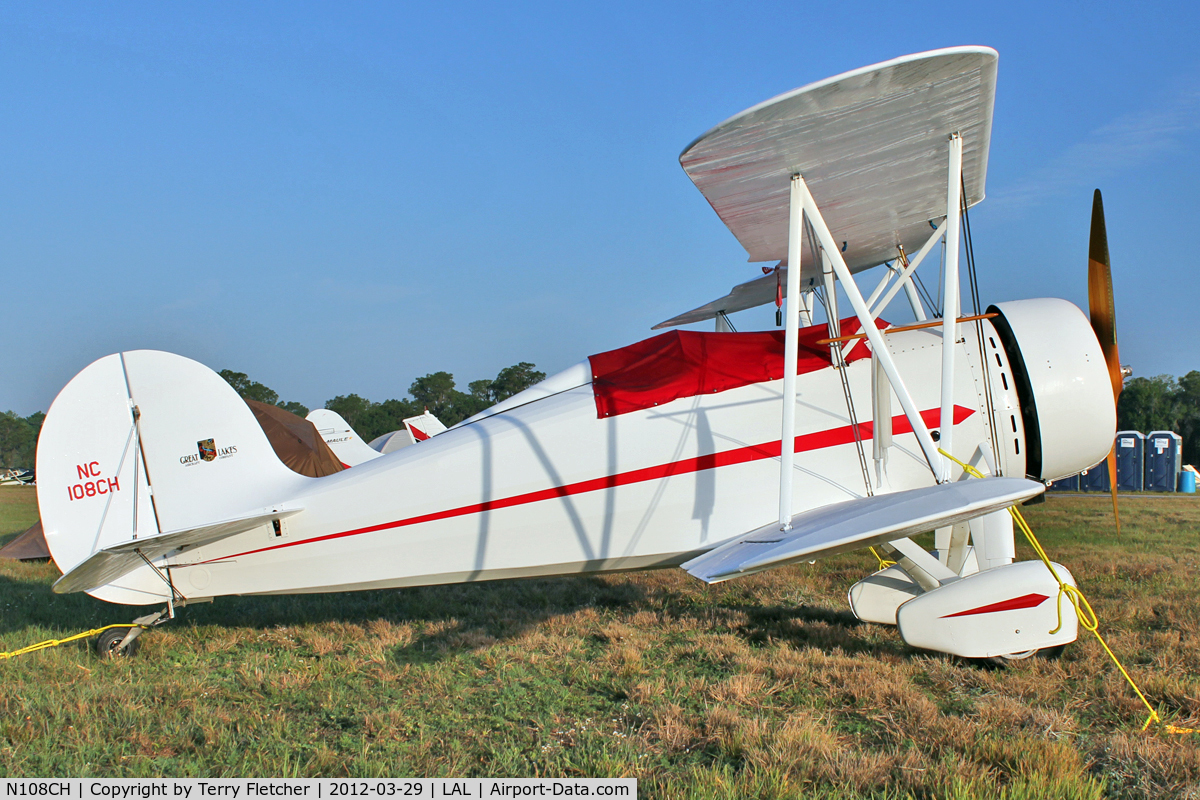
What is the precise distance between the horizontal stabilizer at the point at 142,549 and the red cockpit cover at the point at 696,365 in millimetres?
2168

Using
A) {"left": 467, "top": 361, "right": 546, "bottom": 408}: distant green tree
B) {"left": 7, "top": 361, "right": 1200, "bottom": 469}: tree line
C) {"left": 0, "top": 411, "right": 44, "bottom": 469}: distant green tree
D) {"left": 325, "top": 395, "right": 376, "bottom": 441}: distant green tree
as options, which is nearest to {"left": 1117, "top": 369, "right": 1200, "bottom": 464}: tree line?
{"left": 7, "top": 361, "right": 1200, "bottom": 469}: tree line

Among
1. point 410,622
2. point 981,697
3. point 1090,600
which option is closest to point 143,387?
point 410,622

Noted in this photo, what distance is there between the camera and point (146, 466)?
478cm

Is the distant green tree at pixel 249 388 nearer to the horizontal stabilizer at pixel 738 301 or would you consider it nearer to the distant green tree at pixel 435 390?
the distant green tree at pixel 435 390

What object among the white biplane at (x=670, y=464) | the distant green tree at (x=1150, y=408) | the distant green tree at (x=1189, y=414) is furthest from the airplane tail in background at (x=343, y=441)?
the distant green tree at (x=1150, y=408)

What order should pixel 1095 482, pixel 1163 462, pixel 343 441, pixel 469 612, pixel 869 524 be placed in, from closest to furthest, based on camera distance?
pixel 869 524, pixel 469 612, pixel 343 441, pixel 1163 462, pixel 1095 482

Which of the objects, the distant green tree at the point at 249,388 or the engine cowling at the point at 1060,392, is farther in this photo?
the distant green tree at the point at 249,388

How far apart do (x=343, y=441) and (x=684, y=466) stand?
641 cm

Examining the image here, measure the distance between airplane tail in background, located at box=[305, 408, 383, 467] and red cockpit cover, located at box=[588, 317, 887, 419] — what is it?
17.9 feet

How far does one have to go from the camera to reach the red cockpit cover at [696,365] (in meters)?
4.43

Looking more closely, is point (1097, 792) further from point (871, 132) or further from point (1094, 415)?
point (871, 132)

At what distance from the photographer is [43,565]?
29.9ft

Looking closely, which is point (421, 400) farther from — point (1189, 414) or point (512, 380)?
point (1189, 414)

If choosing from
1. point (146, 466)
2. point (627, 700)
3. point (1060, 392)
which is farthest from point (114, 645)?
point (1060, 392)
